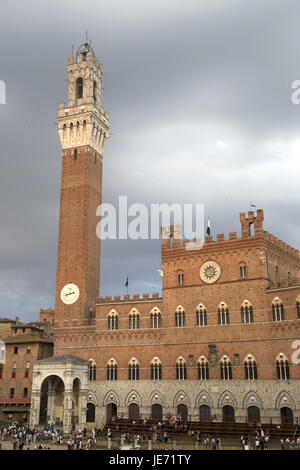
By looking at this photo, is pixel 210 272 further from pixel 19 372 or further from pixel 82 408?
pixel 19 372

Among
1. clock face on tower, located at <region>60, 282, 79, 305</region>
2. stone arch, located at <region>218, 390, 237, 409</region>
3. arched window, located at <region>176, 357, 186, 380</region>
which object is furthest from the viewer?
clock face on tower, located at <region>60, 282, 79, 305</region>

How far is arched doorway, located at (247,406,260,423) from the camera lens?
52.6m

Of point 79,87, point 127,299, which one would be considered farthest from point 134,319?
point 79,87

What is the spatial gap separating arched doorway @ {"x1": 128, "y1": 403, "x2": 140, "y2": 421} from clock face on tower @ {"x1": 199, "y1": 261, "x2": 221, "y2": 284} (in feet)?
56.3

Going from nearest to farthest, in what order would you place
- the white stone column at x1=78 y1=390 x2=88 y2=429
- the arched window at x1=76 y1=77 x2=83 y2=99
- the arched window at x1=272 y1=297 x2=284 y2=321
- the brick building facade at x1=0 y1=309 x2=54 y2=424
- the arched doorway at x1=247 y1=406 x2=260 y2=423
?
the arched doorway at x1=247 y1=406 x2=260 y2=423
the arched window at x1=272 y1=297 x2=284 y2=321
the white stone column at x1=78 y1=390 x2=88 y2=429
the brick building facade at x1=0 y1=309 x2=54 y2=424
the arched window at x1=76 y1=77 x2=83 y2=99

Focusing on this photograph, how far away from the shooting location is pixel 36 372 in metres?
57.9

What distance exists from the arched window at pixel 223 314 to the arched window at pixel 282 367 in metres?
7.22

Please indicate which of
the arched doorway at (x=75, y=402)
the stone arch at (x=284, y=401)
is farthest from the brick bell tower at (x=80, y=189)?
the stone arch at (x=284, y=401)

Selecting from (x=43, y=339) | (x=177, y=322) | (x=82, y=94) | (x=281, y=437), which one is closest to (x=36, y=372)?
(x=43, y=339)

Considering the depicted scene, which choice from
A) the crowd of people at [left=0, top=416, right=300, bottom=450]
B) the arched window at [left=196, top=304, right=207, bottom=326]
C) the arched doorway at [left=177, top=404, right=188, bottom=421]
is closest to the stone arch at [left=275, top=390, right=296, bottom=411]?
the crowd of people at [left=0, top=416, right=300, bottom=450]

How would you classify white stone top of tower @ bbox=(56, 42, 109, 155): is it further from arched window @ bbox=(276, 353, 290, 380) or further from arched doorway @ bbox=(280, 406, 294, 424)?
arched doorway @ bbox=(280, 406, 294, 424)

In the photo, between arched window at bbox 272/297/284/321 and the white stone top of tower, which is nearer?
arched window at bbox 272/297/284/321
